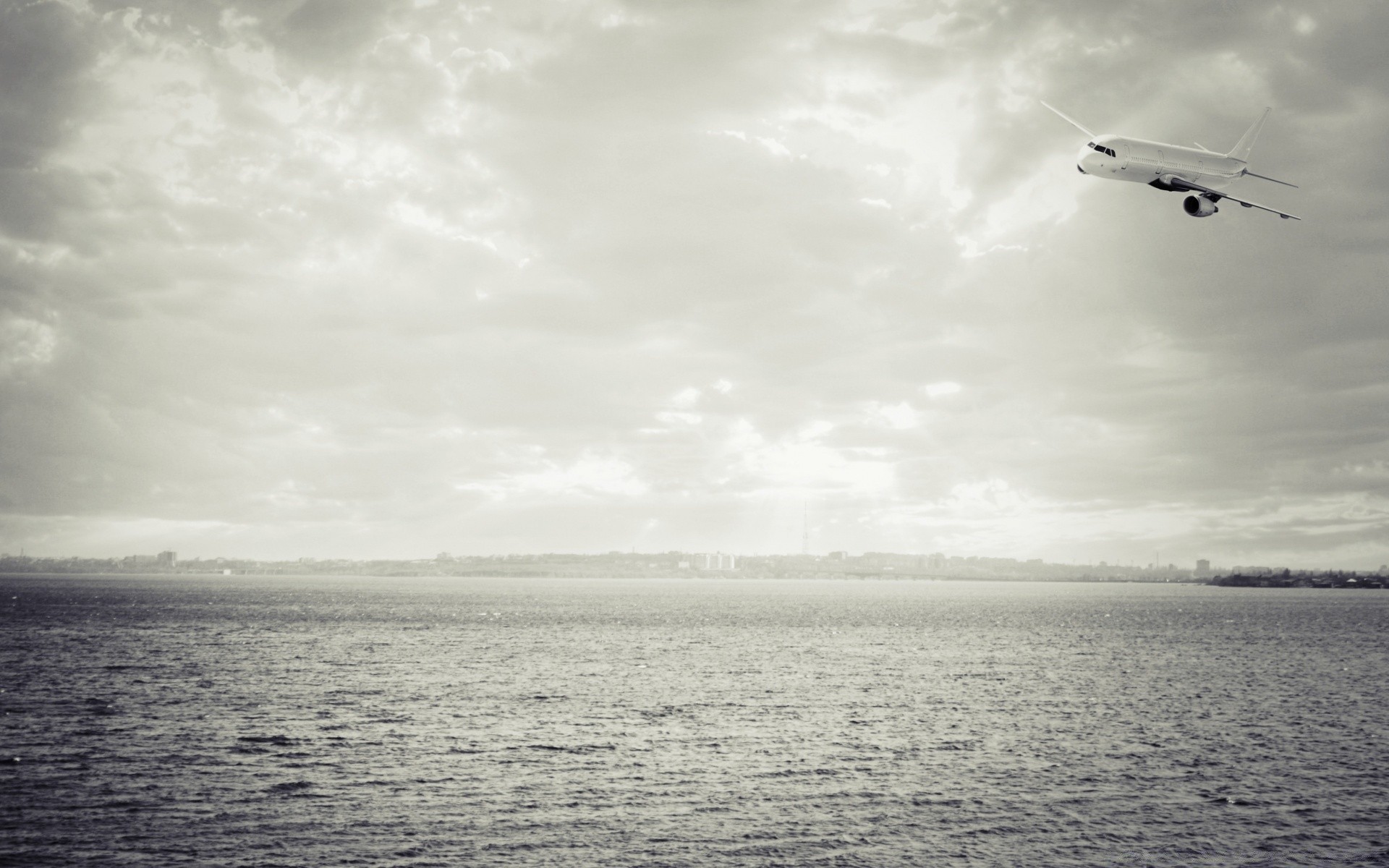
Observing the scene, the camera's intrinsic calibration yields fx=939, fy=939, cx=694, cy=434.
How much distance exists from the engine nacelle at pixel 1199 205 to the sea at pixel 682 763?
2886 cm

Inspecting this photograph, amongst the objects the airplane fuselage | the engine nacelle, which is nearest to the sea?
the engine nacelle

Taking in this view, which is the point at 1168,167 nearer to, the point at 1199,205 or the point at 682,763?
the point at 1199,205

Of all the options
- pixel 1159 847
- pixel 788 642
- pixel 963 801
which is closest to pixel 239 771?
pixel 963 801

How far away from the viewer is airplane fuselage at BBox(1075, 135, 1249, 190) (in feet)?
135

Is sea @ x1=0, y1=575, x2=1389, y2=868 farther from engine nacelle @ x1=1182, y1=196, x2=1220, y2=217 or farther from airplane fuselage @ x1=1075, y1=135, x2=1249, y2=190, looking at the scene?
airplane fuselage @ x1=1075, y1=135, x2=1249, y2=190

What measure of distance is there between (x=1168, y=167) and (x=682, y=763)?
141ft

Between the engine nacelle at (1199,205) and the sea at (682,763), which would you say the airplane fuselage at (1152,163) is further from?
the sea at (682,763)

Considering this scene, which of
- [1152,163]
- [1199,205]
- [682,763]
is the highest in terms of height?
[1152,163]

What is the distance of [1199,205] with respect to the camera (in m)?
42.0

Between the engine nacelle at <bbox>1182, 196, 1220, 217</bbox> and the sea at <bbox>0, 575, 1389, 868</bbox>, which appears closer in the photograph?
the engine nacelle at <bbox>1182, 196, 1220, 217</bbox>

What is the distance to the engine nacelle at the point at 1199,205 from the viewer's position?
41531mm

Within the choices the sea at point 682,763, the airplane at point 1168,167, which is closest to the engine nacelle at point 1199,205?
the airplane at point 1168,167

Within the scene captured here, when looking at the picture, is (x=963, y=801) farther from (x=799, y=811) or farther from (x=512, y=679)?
(x=512, y=679)

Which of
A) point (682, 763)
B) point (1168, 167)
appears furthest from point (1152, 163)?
point (682, 763)
